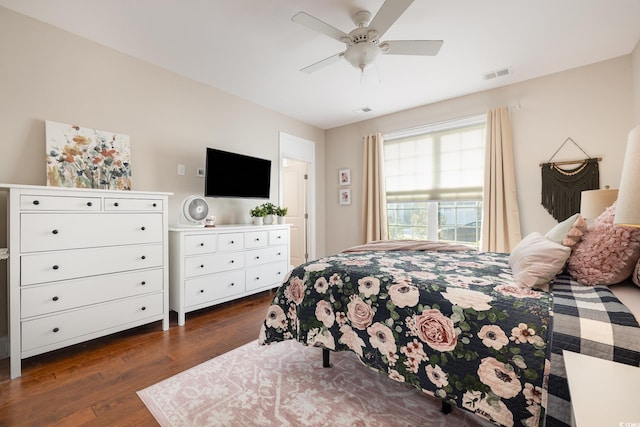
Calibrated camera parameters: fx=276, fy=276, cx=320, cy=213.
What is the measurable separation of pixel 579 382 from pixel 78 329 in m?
2.88

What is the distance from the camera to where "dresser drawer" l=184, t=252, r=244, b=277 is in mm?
2777

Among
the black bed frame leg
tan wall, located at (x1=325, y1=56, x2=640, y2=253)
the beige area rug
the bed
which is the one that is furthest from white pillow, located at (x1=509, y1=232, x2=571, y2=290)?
tan wall, located at (x1=325, y1=56, x2=640, y2=253)

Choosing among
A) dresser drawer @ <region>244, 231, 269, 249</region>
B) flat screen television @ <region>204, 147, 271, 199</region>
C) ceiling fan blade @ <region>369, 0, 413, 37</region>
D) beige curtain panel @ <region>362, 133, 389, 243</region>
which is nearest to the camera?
ceiling fan blade @ <region>369, 0, 413, 37</region>

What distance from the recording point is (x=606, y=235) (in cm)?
136

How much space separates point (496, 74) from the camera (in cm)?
310

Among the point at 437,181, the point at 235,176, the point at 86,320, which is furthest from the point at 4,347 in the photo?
the point at 437,181

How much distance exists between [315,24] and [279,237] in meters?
2.49

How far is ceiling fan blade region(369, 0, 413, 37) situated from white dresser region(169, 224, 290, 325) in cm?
235

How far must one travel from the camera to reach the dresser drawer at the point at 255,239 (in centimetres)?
330

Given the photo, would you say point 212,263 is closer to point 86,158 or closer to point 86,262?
point 86,262

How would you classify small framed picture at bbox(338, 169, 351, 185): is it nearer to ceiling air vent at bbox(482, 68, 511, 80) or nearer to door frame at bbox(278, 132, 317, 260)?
door frame at bbox(278, 132, 317, 260)

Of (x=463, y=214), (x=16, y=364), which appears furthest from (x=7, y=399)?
(x=463, y=214)

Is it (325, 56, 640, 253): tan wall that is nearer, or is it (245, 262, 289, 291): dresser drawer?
(325, 56, 640, 253): tan wall

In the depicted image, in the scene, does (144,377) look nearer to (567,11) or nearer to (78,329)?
(78,329)
